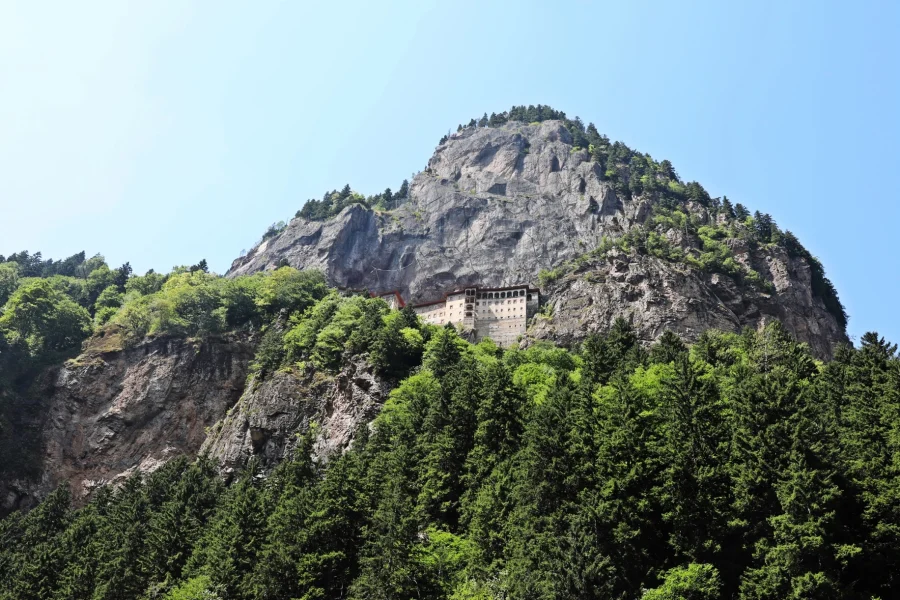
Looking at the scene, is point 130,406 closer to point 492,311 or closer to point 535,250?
point 492,311

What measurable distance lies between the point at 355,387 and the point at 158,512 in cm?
2100

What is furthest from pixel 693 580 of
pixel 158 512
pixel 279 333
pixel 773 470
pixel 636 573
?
pixel 279 333

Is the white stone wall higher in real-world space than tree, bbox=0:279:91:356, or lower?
higher

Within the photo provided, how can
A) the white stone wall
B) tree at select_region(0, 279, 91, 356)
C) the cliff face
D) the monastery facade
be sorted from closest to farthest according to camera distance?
the cliff face, tree at select_region(0, 279, 91, 356), the white stone wall, the monastery facade

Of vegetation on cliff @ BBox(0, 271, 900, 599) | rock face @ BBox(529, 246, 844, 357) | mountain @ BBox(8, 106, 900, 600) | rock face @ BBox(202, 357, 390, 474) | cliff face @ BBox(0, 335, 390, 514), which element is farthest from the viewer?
rock face @ BBox(529, 246, 844, 357)

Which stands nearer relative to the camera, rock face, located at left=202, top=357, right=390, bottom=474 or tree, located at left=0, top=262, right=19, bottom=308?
rock face, located at left=202, top=357, right=390, bottom=474

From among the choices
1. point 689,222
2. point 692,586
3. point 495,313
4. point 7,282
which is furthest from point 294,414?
point 689,222

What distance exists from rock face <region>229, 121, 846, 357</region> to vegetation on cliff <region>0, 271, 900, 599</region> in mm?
44177

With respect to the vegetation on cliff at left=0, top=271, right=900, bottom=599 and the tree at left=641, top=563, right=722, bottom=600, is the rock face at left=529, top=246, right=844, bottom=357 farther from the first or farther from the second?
the tree at left=641, top=563, right=722, bottom=600

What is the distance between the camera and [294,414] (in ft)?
213

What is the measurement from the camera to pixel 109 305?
102 meters

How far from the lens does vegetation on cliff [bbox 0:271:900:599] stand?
30.2 metres

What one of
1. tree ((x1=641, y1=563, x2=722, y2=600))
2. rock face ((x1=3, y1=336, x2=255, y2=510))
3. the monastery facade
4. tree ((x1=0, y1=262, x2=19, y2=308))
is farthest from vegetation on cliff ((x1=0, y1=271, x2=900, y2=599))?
tree ((x1=0, y1=262, x2=19, y2=308))

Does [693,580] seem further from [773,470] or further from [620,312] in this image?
[620,312]
